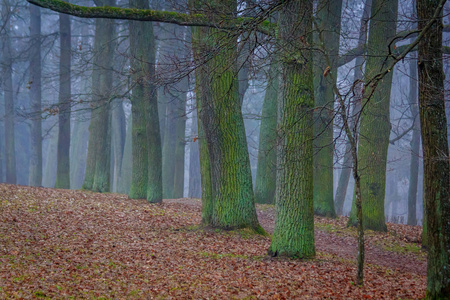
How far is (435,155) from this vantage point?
4.87 m

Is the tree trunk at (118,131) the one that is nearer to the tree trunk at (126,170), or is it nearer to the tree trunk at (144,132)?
the tree trunk at (126,170)

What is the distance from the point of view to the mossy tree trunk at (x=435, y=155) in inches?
189

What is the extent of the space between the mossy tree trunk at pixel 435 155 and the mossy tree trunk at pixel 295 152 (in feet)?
7.95

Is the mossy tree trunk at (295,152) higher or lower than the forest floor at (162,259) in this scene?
higher

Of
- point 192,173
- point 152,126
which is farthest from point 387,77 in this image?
point 192,173

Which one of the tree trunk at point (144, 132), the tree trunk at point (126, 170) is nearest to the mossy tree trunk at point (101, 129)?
the tree trunk at point (144, 132)

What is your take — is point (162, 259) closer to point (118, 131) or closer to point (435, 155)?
point (435, 155)

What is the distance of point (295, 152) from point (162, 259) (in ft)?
10.3

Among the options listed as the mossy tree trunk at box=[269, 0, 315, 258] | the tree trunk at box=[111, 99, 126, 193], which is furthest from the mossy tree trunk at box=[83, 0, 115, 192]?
the mossy tree trunk at box=[269, 0, 315, 258]

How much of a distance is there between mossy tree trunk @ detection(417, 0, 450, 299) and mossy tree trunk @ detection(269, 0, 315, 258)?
2.42 m

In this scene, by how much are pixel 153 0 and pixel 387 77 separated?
1134 centimetres

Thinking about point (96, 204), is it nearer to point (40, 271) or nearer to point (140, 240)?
point (140, 240)

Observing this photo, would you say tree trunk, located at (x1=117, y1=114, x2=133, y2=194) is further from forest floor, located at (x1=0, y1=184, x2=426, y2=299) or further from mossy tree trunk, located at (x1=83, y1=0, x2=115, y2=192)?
forest floor, located at (x1=0, y1=184, x2=426, y2=299)

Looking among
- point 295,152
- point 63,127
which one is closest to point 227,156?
point 295,152
